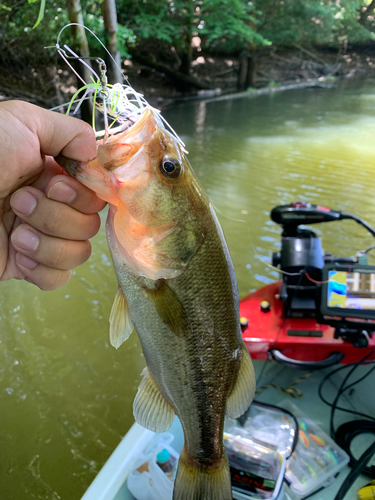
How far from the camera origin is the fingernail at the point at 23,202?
1081 mm

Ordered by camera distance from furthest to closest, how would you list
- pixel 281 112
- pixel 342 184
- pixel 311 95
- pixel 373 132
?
1. pixel 311 95
2. pixel 281 112
3. pixel 373 132
4. pixel 342 184

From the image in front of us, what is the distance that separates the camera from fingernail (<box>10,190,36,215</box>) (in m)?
1.08

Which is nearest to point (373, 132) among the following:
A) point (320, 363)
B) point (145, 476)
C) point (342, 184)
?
point (342, 184)

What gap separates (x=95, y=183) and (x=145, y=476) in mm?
1466

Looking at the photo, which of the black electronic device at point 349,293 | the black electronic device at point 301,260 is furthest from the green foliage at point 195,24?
the black electronic device at point 301,260

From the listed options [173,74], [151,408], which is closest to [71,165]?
[151,408]

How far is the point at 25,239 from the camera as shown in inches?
45.9

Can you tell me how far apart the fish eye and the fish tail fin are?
950mm

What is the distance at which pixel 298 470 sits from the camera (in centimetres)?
195

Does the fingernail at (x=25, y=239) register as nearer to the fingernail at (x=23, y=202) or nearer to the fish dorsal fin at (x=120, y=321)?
the fingernail at (x=23, y=202)

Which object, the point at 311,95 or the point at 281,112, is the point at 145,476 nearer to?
the point at 281,112

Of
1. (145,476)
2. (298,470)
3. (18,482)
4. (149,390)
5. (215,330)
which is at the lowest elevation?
(18,482)

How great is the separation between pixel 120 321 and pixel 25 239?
0.45 metres

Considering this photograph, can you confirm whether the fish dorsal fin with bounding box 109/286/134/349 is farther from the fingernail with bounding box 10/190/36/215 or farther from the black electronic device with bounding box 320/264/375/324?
the black electronic device with bounding box 320/264/375/324
